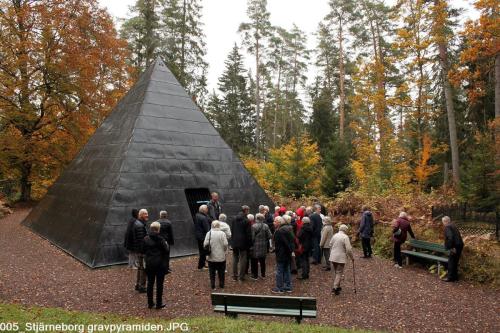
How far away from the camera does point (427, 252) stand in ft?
34.8

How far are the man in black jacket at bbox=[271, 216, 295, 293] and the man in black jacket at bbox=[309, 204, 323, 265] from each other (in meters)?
1.90

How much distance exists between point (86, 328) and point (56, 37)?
64.0 ft

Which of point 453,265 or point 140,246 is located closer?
point 140,246

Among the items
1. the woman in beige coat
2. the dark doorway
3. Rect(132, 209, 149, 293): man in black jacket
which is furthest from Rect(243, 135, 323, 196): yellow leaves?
Rect(132, 209, 149, 293): man in black jacket

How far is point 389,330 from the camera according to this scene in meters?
6.31

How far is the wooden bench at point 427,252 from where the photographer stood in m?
9.75

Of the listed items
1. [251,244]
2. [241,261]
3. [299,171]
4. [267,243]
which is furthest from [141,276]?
[299,171]

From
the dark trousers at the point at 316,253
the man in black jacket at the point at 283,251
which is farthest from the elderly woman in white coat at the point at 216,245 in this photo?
the dark trousers at the point at 316,253

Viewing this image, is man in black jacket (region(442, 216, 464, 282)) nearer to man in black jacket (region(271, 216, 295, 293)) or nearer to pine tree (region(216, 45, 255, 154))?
man in black jacket (region(271, 216, 295, 293))

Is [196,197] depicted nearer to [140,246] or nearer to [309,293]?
[140,246]

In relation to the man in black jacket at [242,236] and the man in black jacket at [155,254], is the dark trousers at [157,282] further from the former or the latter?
the man in black jacket at [242,236]

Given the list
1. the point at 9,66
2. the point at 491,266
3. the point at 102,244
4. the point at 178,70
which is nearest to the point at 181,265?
the point at 102,244

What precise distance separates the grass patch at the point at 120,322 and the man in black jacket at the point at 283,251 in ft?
5.35

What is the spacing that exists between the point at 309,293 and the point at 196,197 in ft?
18.3
